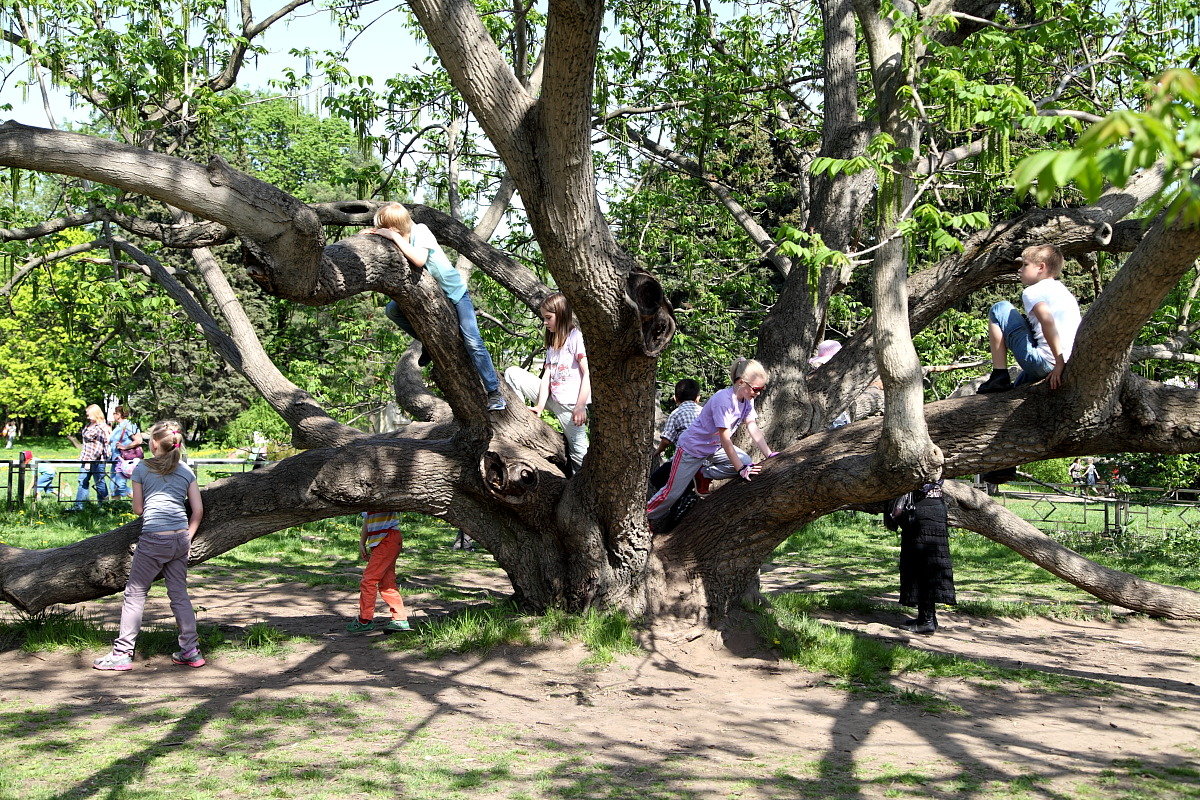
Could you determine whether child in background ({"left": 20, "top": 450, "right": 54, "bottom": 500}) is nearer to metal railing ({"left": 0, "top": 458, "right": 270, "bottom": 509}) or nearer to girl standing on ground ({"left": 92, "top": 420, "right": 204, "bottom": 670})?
metal railing ({"left": 0, "top": 458, "right": 270, "bottom": 509})

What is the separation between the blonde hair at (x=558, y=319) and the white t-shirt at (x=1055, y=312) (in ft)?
10.1

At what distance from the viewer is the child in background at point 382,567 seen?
761cm

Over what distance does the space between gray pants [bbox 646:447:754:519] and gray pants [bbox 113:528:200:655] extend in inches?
126

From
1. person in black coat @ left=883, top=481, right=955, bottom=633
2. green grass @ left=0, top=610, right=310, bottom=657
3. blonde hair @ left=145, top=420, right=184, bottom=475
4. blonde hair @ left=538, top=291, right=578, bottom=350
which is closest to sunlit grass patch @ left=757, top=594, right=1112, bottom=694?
person in black coat @ left=883, top=481, right=955, bottom=633

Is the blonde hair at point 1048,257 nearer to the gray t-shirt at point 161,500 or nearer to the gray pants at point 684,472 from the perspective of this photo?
the gray pants at point 684,472

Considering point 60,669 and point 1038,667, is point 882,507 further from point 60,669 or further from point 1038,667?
point 60,669

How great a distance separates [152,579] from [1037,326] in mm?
5751

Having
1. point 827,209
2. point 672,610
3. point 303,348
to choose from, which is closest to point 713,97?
point 827,209

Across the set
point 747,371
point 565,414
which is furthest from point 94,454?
point 747,371

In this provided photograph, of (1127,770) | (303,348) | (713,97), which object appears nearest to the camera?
(1127,770)

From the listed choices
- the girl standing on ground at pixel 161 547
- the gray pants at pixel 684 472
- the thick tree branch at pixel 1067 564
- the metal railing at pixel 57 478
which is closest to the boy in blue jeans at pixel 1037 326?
the gray pants at pixel 684 472

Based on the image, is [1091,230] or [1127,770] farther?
[1091,230]

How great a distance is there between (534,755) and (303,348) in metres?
16.9

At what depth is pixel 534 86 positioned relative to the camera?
1170 cm
